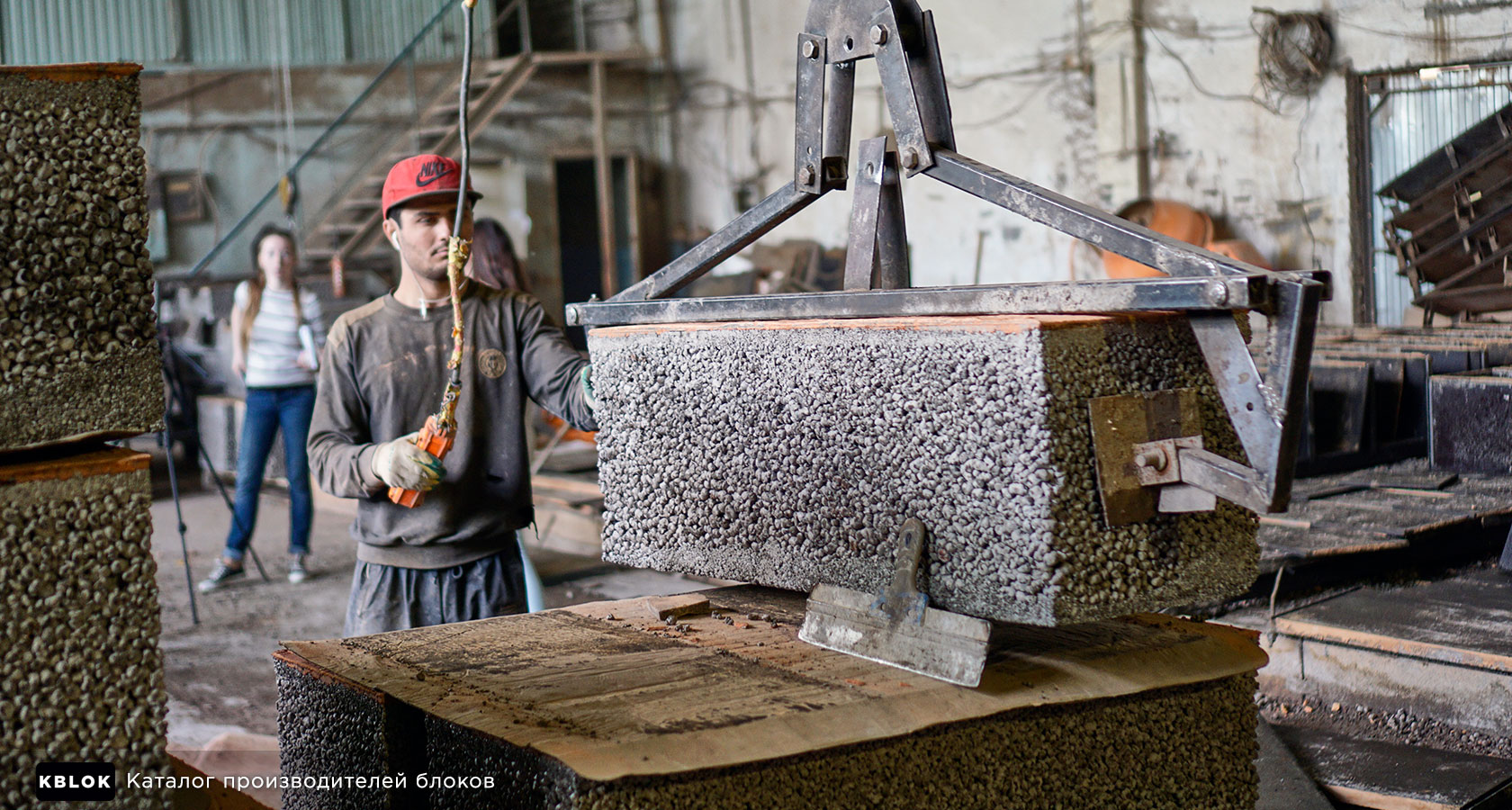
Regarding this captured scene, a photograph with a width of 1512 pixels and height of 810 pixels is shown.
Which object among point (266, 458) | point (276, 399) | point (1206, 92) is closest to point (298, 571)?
point (266, 458)

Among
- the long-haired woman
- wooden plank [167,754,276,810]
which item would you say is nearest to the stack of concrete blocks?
wooden plank [167,754,276,810]

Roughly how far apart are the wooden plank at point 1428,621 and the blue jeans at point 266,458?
4726 millimetres

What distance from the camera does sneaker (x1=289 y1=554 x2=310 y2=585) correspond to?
19.6 ft

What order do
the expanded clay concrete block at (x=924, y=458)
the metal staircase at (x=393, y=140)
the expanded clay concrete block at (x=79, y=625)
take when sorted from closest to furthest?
1. the expanded clay concrete block at (x=79, y=625)
2. the expanded clay concrete block at (x=924, y=458)
3. the metal staircase at (x=393, y=140)

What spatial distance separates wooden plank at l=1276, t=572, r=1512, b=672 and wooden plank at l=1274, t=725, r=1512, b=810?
8.1 inches

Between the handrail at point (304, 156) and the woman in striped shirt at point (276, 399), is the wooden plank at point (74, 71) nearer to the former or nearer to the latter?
the woman in striped shirt at point (276, 399)

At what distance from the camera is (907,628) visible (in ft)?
5.01

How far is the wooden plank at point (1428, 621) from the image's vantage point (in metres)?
2.47


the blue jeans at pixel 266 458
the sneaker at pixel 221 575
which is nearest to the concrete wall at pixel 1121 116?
the blue jeans at pixel 266 458

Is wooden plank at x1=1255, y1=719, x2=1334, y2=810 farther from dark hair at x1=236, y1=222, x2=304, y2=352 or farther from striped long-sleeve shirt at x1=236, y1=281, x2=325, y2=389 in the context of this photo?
dark hair at x1=236, y1=222, x2=304, y2=352

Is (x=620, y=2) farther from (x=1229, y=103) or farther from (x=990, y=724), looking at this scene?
(x=990, y=724)

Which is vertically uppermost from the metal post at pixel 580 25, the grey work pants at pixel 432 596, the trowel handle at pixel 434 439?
the metal post at pixel 580 25

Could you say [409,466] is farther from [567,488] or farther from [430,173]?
[567,488]

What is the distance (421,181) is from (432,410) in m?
0.51
